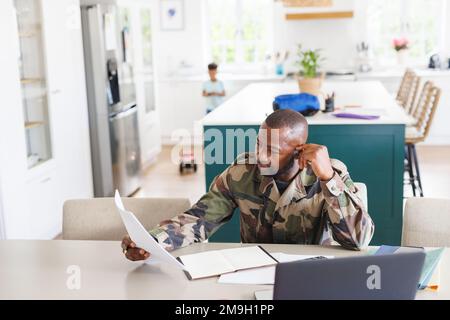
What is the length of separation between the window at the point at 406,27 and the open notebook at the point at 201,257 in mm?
6408

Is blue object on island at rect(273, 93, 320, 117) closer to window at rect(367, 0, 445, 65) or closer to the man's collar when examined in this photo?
the man's collar

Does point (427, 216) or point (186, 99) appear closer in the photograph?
point (427, 216)

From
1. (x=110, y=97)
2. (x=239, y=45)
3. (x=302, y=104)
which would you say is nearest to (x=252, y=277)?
(x=302, y=104)

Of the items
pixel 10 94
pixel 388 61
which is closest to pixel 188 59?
pixel 388 61

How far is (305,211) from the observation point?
2.09 m

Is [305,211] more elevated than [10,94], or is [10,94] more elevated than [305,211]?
[10,94]

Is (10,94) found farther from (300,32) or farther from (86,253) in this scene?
(300,32)

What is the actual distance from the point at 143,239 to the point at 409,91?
4988mm

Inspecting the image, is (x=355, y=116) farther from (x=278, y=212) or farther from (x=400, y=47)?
(x=400, y=47)

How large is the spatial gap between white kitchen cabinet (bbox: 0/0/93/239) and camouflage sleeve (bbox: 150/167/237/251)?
1916 mm

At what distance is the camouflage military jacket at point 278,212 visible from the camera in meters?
1.96

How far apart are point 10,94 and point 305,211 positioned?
7.69 ft

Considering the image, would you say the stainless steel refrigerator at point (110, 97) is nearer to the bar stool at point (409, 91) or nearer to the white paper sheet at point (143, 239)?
→ the bar stool at point (409, 91)
